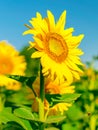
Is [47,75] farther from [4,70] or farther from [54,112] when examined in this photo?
[4,70]

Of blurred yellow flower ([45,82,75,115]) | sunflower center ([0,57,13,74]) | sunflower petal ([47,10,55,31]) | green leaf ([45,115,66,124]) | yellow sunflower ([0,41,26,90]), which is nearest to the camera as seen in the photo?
green leaf ([45,115,66,124])

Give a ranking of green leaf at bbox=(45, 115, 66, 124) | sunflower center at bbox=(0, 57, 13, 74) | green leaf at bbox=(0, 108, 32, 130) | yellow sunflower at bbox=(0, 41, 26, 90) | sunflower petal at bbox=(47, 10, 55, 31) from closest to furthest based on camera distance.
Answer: green leaf at bbox=(45, 115, 66, 124) < green leaf at bbox=(0, 108, 32, 130) < sunflower petal at bbox=(47, 10, 55, 31) < yellow sunflower at bbox=(0, 41, 26, 90) < sunflower center at bbox=(0, 57, 13, 74)

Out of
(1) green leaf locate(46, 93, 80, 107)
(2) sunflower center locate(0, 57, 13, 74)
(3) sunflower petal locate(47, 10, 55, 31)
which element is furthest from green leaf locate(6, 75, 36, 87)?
(2) sunflower center locate(0, 57, 13, 74)

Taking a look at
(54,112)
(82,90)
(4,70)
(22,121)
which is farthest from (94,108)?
(22,121)

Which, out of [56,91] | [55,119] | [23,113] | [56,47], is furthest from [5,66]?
[55,119]

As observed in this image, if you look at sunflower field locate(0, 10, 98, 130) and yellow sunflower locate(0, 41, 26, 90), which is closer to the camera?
sunflower field locate(0, 10, 98, 130)

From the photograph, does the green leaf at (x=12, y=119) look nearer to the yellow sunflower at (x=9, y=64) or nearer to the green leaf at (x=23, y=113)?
the green leaf at (x=23, y=113)

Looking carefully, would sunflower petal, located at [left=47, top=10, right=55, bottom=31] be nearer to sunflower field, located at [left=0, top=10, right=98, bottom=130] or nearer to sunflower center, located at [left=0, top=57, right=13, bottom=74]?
sunflower field, located at [left=0, top=10, right=98, bottom=130]

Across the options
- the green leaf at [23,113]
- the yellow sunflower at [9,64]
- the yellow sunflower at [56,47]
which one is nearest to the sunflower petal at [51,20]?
the yellow sunflower at [56,47]
